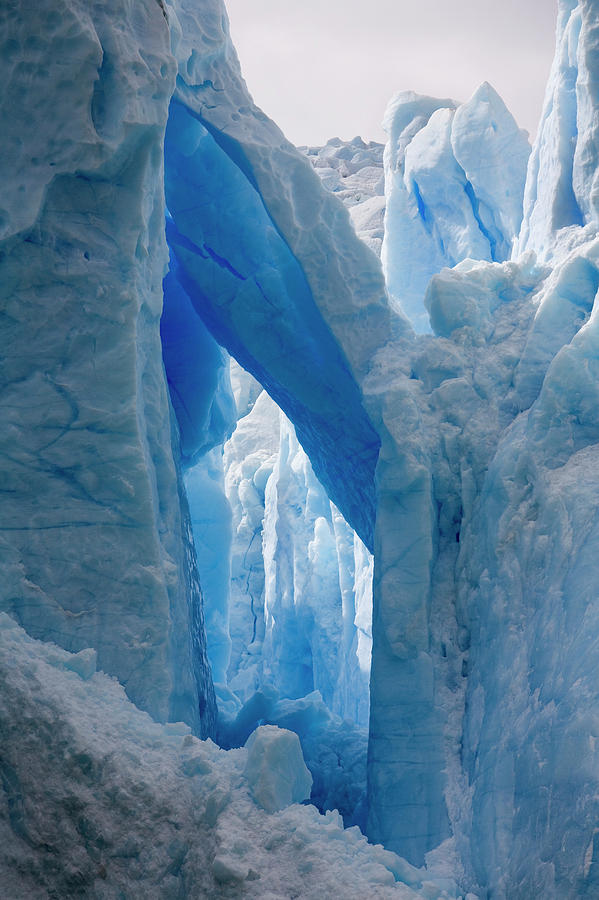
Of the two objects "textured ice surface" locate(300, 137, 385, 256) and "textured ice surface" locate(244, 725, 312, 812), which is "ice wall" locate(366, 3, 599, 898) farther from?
"textured ice surface" locate(300, 137, 385, 256)

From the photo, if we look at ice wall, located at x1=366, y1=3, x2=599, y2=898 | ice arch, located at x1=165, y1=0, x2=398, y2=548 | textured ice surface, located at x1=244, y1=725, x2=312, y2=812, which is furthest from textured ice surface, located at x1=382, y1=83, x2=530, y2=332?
textured ice surface, located at x1=244, y1=725, x2=312, y2=812

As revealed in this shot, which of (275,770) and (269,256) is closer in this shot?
(275,770)

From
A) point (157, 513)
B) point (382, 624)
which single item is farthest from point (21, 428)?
point (382, 624)

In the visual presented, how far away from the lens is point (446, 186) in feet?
27.8

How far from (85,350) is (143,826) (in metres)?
2.48

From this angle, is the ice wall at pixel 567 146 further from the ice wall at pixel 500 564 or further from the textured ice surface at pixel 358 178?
the textured ice surface at pixel 358 178

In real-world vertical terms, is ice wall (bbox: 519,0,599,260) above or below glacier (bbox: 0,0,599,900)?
above

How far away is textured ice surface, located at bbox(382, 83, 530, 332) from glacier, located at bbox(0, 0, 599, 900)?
1522 millimetres

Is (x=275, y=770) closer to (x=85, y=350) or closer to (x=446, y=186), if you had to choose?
(x=85, y=350)

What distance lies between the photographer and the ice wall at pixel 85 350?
3.79 meters

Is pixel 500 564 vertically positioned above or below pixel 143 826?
above

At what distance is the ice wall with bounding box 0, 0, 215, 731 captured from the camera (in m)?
3.79

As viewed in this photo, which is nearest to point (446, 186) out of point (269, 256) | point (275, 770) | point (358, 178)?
point (269, 256)

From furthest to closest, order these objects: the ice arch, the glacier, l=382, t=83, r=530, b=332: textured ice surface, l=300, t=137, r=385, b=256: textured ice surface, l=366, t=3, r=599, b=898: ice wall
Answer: l=300, t=137, r=385, b=256: textured ice surface → l=382, t=83, r=530, b=332: textured ice surface → the ice arch → l=366, t=3, r=599, b=898: ice wall → the glacier
